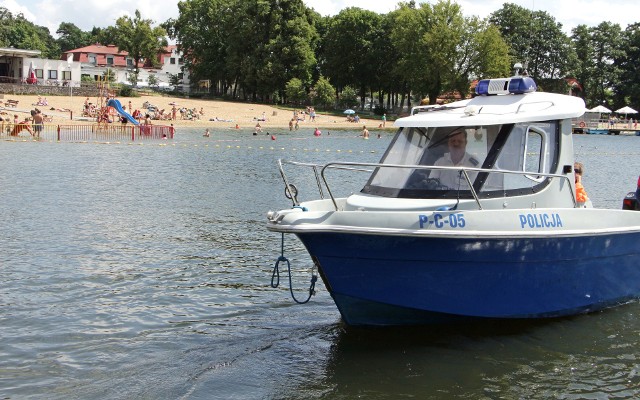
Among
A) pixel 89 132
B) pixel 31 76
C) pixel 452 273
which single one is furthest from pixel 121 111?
pixel 452 273

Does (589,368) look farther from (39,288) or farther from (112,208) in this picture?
(112,208)

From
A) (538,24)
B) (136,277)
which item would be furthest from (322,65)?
(136,277)

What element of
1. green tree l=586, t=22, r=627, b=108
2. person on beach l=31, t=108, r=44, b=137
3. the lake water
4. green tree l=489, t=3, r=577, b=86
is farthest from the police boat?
green tree l=586, t=22, r=627, b=108

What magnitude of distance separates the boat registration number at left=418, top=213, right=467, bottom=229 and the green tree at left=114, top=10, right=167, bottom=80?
108m

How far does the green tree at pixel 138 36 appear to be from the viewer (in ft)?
366

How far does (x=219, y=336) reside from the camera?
1030 centimetres

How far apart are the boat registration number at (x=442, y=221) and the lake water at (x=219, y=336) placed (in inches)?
70.7

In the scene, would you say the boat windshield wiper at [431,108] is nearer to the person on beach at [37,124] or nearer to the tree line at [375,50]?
the person on beach at [37,124]

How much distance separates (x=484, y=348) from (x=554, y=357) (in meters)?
0.90

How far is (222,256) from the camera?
15.0m

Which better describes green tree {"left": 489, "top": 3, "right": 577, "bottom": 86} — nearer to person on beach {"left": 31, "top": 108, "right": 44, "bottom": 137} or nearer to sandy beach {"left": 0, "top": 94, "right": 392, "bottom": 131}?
sandy beach {"left": 0, "top": 94, "right": 392, "bottom": 131}

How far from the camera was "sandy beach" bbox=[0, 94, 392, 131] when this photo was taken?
66.8 metres

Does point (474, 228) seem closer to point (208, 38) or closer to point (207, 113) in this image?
point (207, 113)

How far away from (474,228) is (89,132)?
48.4 metres
